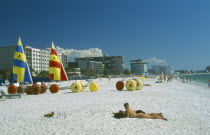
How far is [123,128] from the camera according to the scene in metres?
7.70

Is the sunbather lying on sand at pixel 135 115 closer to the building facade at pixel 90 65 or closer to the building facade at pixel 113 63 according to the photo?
the building facade at pixel 90 65

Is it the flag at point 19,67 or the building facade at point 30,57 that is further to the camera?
the building facade at point 30,57

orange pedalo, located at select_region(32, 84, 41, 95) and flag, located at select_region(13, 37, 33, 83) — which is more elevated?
flag, located at select_region(13, 37, 33, 83)

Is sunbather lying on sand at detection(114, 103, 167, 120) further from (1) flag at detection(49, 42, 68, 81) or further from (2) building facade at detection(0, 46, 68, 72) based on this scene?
(2) building facade at detection(0, 46, 68, 72)

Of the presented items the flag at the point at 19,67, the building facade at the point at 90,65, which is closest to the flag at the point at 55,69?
the flag at the point at 19,67

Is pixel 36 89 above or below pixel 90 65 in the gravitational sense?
below

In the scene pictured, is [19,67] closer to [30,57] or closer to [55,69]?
[55,69]

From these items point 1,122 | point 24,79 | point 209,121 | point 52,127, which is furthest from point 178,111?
point 24,79

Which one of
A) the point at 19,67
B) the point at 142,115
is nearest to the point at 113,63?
the point at 19,67

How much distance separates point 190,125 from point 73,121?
15.4 feet

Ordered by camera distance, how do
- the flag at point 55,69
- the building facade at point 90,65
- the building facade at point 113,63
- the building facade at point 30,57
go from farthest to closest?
the building facade at point 113,63, the building facade at point 90,65, the building facade at point 30,57, the flag at point 55,69

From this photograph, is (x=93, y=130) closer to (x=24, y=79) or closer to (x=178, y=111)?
(x=178, y=111)

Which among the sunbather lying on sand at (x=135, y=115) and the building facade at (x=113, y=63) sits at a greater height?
the building facade at (x=113, y=63)

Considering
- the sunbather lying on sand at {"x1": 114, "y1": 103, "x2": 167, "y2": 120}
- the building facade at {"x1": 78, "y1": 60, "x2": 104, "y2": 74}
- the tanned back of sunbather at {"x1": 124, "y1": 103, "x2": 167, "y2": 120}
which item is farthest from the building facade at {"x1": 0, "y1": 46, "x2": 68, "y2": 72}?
the tanned back of sunbather at {"x1": 124, "y1": 103, "x2": 167, "y2": 120}
